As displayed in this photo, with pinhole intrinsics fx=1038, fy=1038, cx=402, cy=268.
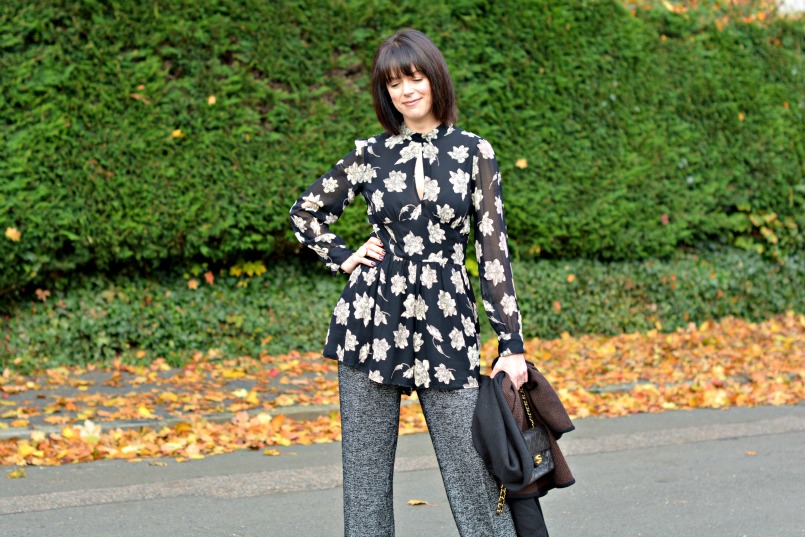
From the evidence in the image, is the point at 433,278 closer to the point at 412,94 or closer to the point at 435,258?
the point at 435,258

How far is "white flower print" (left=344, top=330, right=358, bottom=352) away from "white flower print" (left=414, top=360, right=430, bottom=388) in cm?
Result: 21

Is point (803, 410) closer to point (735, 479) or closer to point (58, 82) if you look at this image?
point (735, 479)

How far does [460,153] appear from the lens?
329 cm

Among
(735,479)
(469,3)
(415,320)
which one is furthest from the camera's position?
(469,3)

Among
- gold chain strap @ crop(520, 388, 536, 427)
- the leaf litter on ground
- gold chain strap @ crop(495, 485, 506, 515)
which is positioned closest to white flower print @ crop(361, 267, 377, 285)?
gold chain strap @ crop(520, 388, 536, 427)

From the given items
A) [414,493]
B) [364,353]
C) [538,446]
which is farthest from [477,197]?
[414,493]

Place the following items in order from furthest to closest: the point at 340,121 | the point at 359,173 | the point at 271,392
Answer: the point at 340,121
the point at 271,392
the point at 359,173

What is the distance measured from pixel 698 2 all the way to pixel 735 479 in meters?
7.91

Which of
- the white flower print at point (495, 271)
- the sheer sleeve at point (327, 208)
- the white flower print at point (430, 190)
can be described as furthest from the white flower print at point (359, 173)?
the white flower print at point (495, 271)

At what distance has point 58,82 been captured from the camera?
331 inches

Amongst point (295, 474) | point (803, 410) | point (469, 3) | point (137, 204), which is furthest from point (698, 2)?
point (295, 474)

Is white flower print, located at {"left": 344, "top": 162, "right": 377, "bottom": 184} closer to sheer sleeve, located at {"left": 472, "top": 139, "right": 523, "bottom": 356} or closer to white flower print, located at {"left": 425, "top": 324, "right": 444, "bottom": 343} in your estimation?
sheer sleeve, located at {"left": 472, "top": 139, "right": 523, "bottom": 356}

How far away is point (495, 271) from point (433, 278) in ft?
0.64

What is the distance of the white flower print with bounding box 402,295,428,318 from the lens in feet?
10.7
